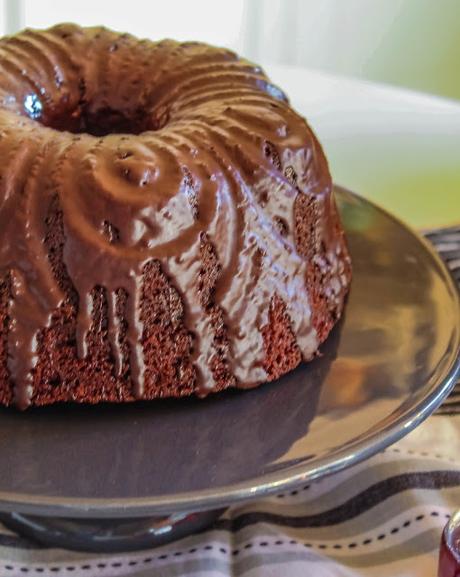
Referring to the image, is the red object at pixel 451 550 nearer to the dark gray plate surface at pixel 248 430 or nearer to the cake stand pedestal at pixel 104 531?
the dark gray plate surface at pixel 248 430

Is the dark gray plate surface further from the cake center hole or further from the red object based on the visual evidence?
the cake center hole


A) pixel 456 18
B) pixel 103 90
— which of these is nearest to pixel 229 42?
pixel 456 18

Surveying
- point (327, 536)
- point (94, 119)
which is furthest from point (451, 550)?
point (94, 119)

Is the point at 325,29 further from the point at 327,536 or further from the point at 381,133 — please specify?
the point at 327,536

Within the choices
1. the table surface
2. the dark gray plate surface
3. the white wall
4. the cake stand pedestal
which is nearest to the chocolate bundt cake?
the dark gray plate surface

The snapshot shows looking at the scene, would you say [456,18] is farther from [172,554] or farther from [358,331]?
[172,554]

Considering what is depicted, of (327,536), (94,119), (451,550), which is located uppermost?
(94,119)
